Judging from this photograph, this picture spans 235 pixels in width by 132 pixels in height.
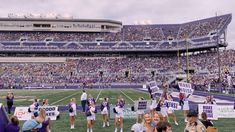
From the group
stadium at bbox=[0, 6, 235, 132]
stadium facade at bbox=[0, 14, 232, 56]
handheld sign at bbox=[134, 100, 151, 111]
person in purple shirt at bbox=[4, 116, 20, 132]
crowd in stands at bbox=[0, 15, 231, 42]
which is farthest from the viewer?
crowd in stands at bbox=[0, 15, 231, 42]

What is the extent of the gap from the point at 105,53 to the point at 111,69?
1178 cm

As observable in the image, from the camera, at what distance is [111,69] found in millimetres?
84500

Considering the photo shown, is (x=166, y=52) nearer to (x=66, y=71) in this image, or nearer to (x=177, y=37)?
(x=177, y=37)

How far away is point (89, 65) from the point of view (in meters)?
87.2

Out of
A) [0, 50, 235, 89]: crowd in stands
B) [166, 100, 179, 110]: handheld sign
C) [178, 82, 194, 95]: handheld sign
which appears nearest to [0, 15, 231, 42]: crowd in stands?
[0, 50, 235, 89]: crowd in stands

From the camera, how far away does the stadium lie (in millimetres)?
75750

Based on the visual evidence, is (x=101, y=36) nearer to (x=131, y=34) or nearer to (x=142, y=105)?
(x=131, y=34)

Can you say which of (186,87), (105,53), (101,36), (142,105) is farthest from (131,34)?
(142,105)

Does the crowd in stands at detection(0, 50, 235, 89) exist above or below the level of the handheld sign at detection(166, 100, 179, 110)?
above

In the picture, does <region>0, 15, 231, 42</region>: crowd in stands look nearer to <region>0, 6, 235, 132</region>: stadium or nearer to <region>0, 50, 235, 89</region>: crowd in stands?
<region>0, 6, 235, 132</region>: stadium

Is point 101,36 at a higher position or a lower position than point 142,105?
higher

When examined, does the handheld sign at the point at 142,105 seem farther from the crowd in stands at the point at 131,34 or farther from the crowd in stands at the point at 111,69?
the crowd in stands at the point at 131,34

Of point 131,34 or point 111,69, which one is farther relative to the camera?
point 131,34

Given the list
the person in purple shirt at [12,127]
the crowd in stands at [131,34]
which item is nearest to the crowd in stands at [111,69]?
the crowd in stands at [131,34]
